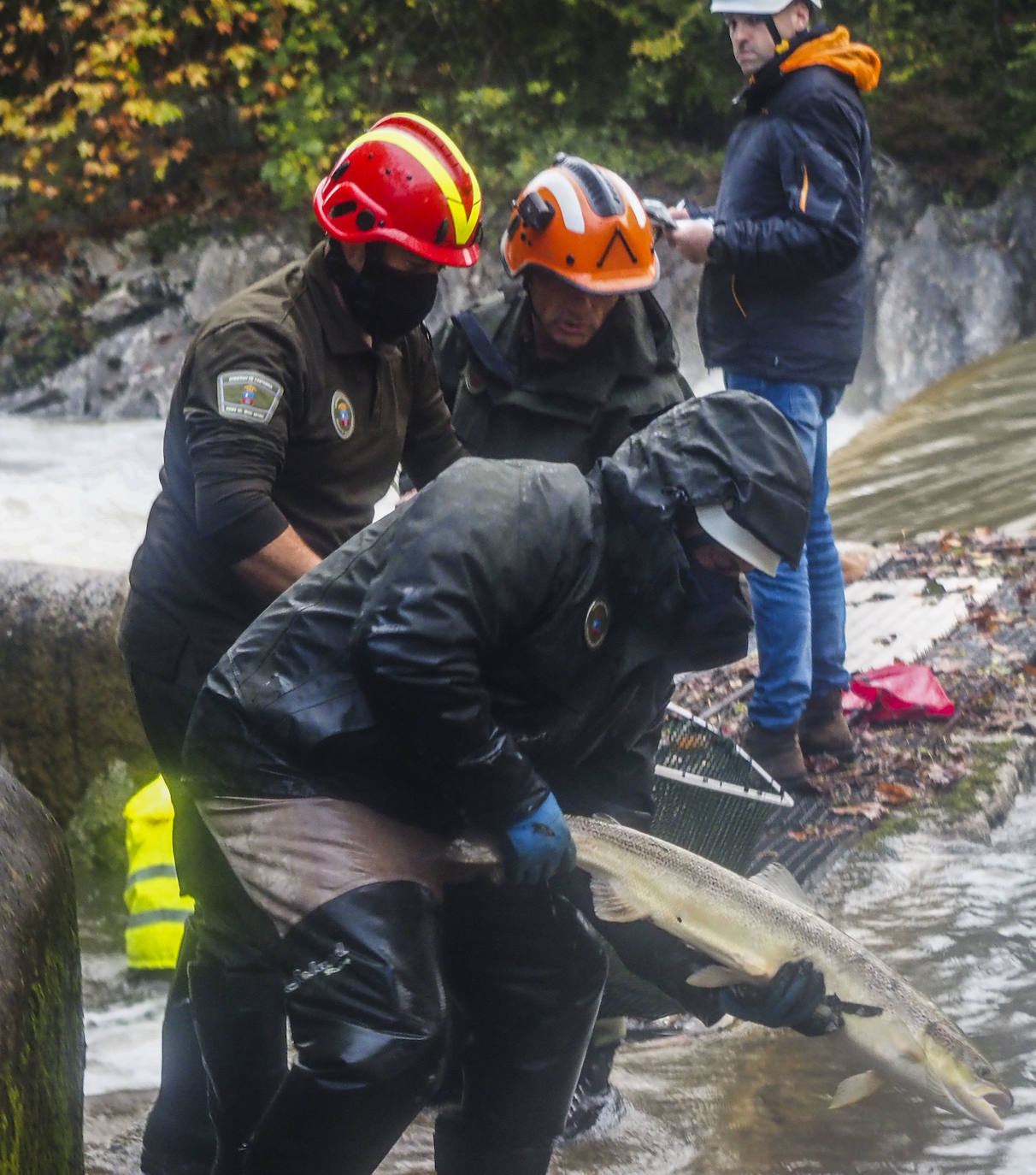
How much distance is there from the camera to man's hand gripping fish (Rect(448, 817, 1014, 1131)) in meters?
3.32

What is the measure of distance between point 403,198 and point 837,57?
2.36 meters

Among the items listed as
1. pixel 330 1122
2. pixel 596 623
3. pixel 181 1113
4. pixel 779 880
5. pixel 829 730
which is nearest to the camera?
pixel 330 1122

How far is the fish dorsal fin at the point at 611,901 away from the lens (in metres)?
3.32

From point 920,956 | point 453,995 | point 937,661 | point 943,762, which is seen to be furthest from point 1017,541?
point 453,995

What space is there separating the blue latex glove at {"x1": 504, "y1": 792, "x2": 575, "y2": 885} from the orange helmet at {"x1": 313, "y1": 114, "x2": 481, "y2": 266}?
1.42m

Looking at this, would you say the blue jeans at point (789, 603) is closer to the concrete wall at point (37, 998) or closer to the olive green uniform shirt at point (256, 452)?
the olive green uniform shirt at point (256, 452)

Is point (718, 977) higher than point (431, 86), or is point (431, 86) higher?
point (431, 86)

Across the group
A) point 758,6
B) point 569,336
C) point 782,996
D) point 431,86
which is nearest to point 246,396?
point 569,336

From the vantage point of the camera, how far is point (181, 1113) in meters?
3.58

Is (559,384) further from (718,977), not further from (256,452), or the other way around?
(718,977)

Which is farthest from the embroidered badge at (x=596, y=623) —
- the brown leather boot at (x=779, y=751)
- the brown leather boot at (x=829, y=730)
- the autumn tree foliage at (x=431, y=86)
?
the autumn tree foliage at (x=431, y=86)

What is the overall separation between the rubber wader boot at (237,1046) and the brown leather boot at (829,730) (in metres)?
3.15

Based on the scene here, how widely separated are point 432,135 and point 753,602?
7.75 feet

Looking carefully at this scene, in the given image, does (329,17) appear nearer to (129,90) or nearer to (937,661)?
(129,90)
